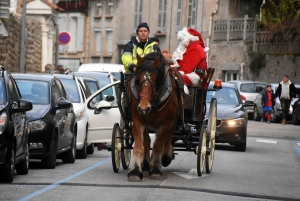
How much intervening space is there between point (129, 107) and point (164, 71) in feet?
2.69

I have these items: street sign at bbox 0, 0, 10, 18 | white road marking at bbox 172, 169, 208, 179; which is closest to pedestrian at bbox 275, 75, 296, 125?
street sign at bbox 0, 0, 10, 18

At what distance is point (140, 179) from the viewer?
47.9ft

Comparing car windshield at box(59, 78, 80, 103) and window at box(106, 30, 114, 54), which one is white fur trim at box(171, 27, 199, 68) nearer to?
car windshield at box(59, 78, 80, 103)

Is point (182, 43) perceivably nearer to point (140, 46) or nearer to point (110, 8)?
point (140, 46)

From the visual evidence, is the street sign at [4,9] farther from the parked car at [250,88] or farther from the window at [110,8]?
the window at [110,8]

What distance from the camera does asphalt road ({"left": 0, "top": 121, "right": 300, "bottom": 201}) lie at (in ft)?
42.2

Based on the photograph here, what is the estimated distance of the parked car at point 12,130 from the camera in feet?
45.8

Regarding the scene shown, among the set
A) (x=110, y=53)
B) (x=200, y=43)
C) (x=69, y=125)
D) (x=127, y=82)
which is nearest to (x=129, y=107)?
(x=127, y=82)

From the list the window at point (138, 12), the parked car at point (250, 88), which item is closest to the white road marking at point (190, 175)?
the parked car at point (250, 88)

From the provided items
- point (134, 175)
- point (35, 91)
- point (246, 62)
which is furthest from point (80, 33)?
point (134, 175)

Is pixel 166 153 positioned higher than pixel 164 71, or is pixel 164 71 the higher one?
pixel 164 71

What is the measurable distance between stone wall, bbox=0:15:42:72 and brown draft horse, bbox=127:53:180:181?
20616 millimetres

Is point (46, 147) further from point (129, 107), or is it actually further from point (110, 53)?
point (110, 53)

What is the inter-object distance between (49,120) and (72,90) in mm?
4885
